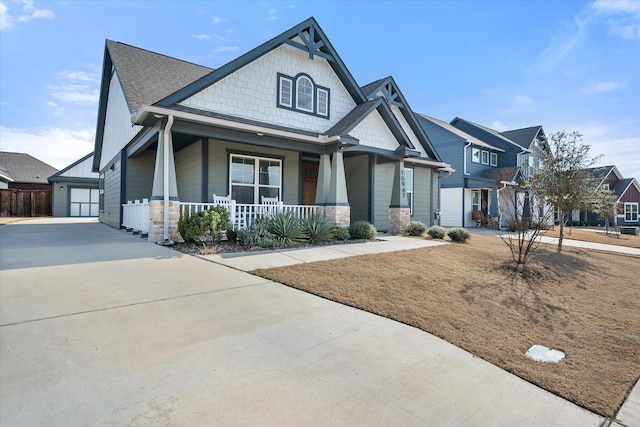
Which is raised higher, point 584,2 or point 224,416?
point 584,2

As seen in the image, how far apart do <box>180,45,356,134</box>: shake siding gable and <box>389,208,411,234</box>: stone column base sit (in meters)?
4.31

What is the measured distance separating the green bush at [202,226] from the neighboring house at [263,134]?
2.11ft

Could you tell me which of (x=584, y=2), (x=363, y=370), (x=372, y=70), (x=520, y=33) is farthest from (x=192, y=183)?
(x=372, y=70)

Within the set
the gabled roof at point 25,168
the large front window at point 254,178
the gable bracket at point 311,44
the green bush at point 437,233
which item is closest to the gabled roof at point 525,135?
the green bush at point 437,233

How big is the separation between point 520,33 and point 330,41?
6.40 meters

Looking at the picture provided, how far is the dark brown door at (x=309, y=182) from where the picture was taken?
44.6ft

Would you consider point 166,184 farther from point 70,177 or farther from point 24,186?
point 24,186

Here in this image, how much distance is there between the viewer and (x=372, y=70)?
21.3 metres

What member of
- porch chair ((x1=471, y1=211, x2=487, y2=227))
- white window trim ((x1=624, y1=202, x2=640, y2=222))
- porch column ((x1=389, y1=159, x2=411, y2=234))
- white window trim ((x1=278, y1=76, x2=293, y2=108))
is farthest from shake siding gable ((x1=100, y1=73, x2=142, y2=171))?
white window trim ((x1=624, y1=202, x2=640, y2=222))

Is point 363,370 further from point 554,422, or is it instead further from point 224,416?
point 554,422

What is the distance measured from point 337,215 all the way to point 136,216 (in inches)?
258

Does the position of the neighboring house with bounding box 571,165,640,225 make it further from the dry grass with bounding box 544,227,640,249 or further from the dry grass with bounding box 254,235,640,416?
the dry grass with bounding box 254,235,640,416

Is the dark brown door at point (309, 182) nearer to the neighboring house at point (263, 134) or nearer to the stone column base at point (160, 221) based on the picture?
the neighboring house at point (263, 134)

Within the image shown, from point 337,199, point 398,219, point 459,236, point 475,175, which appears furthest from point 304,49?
point 475,175
